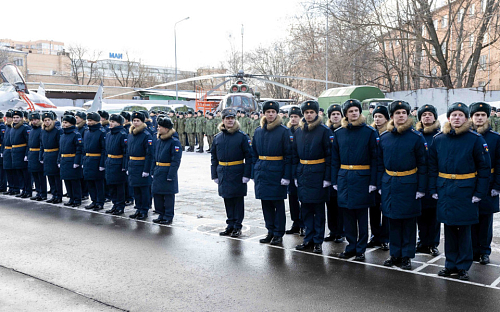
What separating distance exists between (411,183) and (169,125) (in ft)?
15.7

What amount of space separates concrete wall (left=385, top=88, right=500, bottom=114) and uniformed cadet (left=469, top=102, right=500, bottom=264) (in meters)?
18.2

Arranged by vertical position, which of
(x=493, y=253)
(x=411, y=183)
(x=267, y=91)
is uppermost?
(x=267, y=91)

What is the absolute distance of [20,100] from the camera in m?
26.2

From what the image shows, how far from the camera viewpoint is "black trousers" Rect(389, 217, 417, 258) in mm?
6414

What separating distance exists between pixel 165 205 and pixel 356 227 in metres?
3.90

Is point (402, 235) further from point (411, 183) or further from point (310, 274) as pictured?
point (310, 274)

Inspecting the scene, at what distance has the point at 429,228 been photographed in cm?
727

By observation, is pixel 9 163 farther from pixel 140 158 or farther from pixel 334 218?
pixel 334 218

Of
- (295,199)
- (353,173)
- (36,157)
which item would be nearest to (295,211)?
(295,199)

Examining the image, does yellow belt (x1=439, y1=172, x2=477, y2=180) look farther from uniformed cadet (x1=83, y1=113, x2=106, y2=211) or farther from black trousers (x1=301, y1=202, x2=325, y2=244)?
uniformed cadet (x1=83, y1=113, x2=106, y2=211)

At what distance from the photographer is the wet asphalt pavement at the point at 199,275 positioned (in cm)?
525

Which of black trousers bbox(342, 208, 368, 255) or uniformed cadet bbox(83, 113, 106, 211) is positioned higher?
uniformed cadet bbox(83, 113, 106, 211)

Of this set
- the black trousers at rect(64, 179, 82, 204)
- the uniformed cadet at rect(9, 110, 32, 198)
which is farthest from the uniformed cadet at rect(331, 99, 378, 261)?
the uniformed cadet at rect(9, 110, 32, 198)

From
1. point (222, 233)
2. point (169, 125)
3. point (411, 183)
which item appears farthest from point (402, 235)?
point (169, 125)
